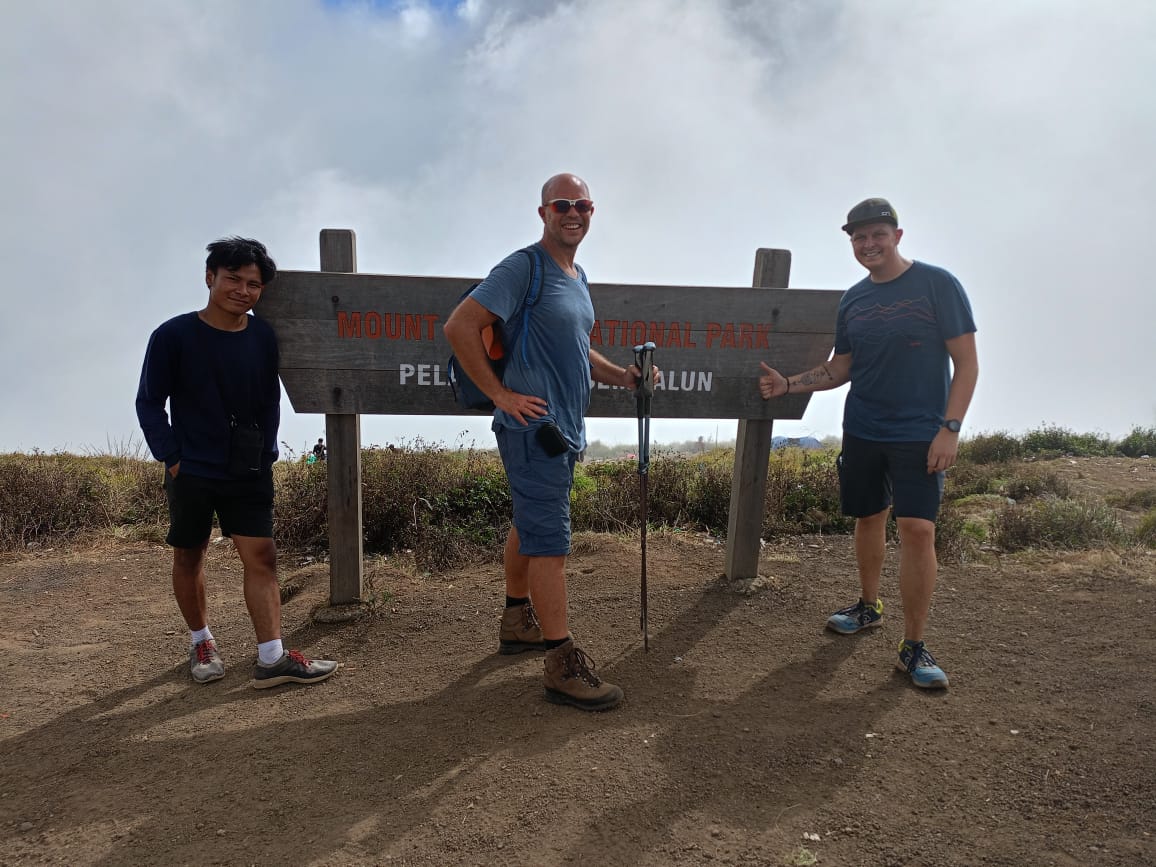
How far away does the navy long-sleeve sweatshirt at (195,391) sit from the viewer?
3.41m

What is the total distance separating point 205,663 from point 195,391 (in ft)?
4.77

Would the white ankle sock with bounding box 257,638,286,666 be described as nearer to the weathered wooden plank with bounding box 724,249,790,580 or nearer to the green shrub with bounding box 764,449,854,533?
the weathered wooden plank with bounding box 724,249,790,580

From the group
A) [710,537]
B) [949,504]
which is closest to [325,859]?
[710,537]

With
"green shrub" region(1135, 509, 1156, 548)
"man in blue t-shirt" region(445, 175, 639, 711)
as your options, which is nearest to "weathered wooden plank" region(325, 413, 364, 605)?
"man in blue t-shirt" region(445, 175, 639, 711)

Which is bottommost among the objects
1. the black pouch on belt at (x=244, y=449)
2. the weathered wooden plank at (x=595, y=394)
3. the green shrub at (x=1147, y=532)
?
the green shrub at (x=1147, y=532)

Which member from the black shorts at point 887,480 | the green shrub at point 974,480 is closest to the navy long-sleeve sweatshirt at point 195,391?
the black shorts at point 887,480

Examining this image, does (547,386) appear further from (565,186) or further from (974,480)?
(974,480)

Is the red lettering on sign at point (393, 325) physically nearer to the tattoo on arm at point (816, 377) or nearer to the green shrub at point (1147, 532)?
the tattoo on arm at point (816, 377)

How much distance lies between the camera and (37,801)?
9.17ft

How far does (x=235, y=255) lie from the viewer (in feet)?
11.4

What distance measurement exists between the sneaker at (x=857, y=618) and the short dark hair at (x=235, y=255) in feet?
12.0

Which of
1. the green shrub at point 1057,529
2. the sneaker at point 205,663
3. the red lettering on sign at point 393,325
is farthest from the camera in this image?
the green shrub at point 1057,529

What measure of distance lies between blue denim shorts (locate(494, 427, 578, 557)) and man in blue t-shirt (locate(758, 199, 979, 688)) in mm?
1699

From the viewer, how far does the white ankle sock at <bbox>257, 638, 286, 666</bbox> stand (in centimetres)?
375
